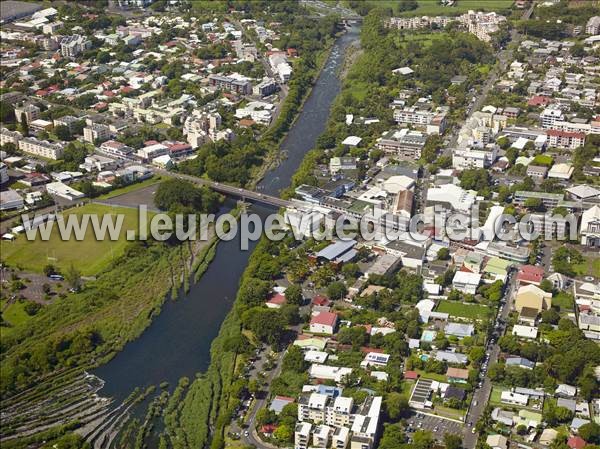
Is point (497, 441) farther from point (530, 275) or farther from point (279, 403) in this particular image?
point (530, 275)

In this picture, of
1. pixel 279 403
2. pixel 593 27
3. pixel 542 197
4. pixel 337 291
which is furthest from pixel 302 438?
pixel 593 27

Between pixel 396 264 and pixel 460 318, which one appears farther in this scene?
pixel 396 264

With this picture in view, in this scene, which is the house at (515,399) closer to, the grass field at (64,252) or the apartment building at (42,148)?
the grass field at (64,252)

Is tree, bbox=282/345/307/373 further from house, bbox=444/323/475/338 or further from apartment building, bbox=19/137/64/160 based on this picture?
apartment building, bbox=19/137/64/160

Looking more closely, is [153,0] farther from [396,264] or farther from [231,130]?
[396,264]

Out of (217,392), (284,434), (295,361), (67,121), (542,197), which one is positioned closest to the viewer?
(284,434)

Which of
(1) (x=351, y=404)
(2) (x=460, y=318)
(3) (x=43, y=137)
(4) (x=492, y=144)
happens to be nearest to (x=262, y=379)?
(1) (x=351, y=404)
